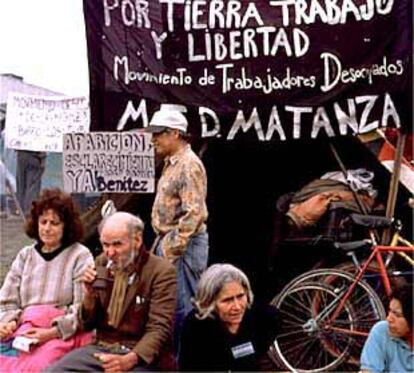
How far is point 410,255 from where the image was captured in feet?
17.4

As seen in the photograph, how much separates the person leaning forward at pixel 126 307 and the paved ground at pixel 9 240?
1424mm

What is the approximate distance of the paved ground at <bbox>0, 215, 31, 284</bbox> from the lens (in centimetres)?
566

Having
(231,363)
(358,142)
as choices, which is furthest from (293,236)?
(231,363)

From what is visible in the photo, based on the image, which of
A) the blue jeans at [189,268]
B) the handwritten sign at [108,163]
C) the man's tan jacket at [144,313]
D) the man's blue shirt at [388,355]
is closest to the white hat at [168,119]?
the handwritten sign at [108,163]

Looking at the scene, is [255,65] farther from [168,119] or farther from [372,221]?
[372,221]

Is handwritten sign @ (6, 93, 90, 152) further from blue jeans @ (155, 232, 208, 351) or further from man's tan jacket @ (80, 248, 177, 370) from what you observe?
man's tan jacket @ (80, 248, 177, 370)

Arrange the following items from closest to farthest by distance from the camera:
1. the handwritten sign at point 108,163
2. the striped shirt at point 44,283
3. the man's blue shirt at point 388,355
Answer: the man's blue shirt at point 388,355, the striped shirt at point 44,283, the handwritten sign at point 108,163

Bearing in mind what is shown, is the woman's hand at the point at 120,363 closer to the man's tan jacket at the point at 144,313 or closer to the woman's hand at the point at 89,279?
the man's tan jacket at the point at 144,313

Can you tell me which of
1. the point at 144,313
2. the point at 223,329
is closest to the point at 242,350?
the point at 223,329

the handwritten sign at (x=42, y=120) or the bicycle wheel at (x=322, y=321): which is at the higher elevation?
the handwritten sign at (x=42, y=120)

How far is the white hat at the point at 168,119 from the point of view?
5230mm

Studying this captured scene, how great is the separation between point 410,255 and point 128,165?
1.86 meters

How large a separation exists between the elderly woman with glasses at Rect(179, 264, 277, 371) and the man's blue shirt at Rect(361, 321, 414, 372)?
0.47 m

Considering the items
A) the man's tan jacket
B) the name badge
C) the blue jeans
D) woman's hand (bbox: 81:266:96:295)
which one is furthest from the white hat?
the name badge
